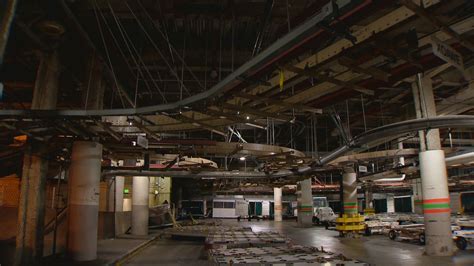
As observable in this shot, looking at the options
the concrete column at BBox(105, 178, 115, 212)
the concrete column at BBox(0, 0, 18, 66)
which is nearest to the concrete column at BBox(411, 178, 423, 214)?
the concrete column at BBox(105, 178, 115, 212)

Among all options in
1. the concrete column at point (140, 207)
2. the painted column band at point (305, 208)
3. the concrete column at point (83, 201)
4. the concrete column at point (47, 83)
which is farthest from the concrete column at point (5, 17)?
the painted column band at point (305, 208)

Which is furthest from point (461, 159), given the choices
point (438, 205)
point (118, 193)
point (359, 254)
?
point (118, 193)

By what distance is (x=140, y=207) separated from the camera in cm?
1872

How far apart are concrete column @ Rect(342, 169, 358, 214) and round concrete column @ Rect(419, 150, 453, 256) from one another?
302 inches

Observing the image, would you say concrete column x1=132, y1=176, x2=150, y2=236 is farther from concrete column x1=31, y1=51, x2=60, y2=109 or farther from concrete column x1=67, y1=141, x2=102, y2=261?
concrete column x1=31, y1=51, x2=60, y2=109

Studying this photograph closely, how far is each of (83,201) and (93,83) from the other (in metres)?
3.38

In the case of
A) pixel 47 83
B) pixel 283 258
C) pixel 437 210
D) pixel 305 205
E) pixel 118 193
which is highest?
pixel 47 83

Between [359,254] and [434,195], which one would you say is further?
[359,254]

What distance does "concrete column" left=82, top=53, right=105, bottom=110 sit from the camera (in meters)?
10.4

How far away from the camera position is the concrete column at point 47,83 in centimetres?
919

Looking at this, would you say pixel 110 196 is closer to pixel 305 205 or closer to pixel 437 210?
pixel 437 210

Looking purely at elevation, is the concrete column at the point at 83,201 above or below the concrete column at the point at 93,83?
below

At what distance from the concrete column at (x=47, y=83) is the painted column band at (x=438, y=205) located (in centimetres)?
1109

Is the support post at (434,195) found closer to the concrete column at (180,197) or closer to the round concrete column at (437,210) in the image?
the round concrete column at (437,210)
